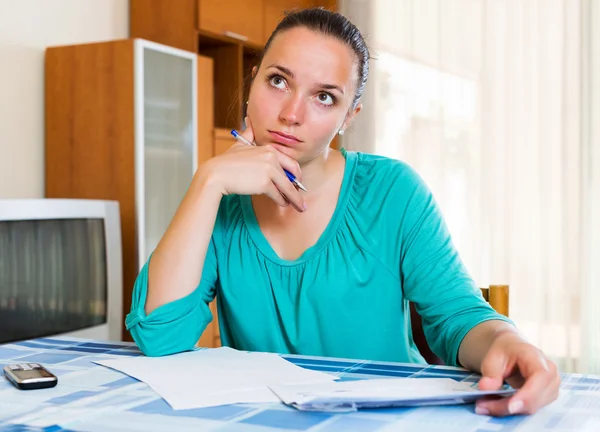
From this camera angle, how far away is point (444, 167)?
3854 mm

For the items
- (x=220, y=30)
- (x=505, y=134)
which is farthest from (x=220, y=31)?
(x=505, y=134)

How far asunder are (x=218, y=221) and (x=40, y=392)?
64cm

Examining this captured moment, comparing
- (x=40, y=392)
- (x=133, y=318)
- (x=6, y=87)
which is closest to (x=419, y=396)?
(x=40, y=392)

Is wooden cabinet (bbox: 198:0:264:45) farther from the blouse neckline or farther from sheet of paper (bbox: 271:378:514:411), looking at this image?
sheet of paper (bbox: 271:378:514:411)

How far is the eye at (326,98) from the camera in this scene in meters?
1.39

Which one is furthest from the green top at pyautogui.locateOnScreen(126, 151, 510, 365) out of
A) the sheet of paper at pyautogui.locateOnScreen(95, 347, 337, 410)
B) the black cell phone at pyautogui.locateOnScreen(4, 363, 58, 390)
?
the black cell phone at pyautogui.locateOnScreen(4, 363, 58, 390)

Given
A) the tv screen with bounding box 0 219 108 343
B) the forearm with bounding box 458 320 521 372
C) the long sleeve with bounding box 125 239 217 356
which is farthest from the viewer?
the tv screen with bounding box 0 219 108 343

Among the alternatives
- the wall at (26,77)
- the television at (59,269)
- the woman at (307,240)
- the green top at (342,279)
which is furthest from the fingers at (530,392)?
the wall at (26,77)

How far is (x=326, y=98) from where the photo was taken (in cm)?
139

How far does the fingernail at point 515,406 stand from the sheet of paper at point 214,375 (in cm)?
24

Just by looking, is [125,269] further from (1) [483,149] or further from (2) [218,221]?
(1) [483,149]

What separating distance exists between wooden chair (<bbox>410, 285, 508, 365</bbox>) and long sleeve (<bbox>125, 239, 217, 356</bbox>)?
475mm

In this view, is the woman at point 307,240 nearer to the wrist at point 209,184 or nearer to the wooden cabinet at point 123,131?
the wrist at point 209,184

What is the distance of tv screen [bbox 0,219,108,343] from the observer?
7.24 ft
